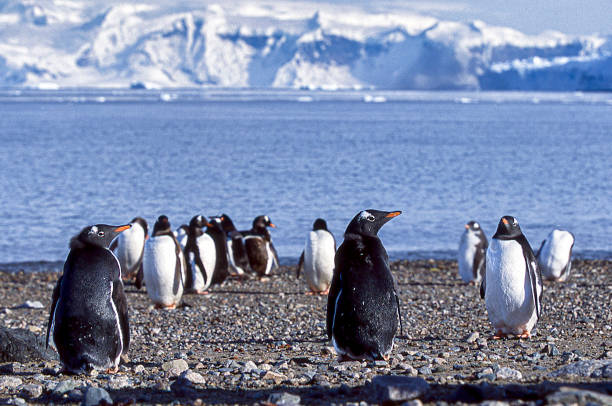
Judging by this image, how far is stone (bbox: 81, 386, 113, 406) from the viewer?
3998 millimetres

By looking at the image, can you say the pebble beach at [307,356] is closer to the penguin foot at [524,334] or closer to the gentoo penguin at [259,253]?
the penguin foot at [524,334]

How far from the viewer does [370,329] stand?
529 cm

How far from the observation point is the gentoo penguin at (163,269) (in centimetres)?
906

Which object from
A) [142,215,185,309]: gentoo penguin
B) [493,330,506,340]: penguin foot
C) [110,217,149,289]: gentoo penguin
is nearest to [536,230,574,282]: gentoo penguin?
[493,330,506,340]: penguin foot

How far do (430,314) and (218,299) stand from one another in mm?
2655

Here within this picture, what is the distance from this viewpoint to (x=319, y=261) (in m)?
10.1

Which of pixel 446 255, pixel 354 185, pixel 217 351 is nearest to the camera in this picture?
pixel 217 351

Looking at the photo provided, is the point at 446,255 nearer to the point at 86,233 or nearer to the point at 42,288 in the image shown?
the point at 42,288

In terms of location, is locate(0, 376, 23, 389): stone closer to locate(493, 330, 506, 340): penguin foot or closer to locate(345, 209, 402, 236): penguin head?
locate(345, 209, 402, 236): penguin head

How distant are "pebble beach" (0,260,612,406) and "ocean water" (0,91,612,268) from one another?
17.2ft

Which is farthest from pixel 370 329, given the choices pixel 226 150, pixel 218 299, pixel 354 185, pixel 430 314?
pixel 226 150

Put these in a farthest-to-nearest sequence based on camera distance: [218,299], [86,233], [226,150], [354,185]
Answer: [226,150], [354,185], [218,299], [86,233]

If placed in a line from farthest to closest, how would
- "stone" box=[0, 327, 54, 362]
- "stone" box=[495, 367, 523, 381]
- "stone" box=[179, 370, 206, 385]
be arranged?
"stone" box=[0, 327, 54, 362] < "stone" box=[179, 370, 206, 385] < "stone" box=[495, 367, 523, 381]

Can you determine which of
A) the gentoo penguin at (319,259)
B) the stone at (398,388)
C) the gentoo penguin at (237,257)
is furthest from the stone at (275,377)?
the gentoo penguin at (237,257)
